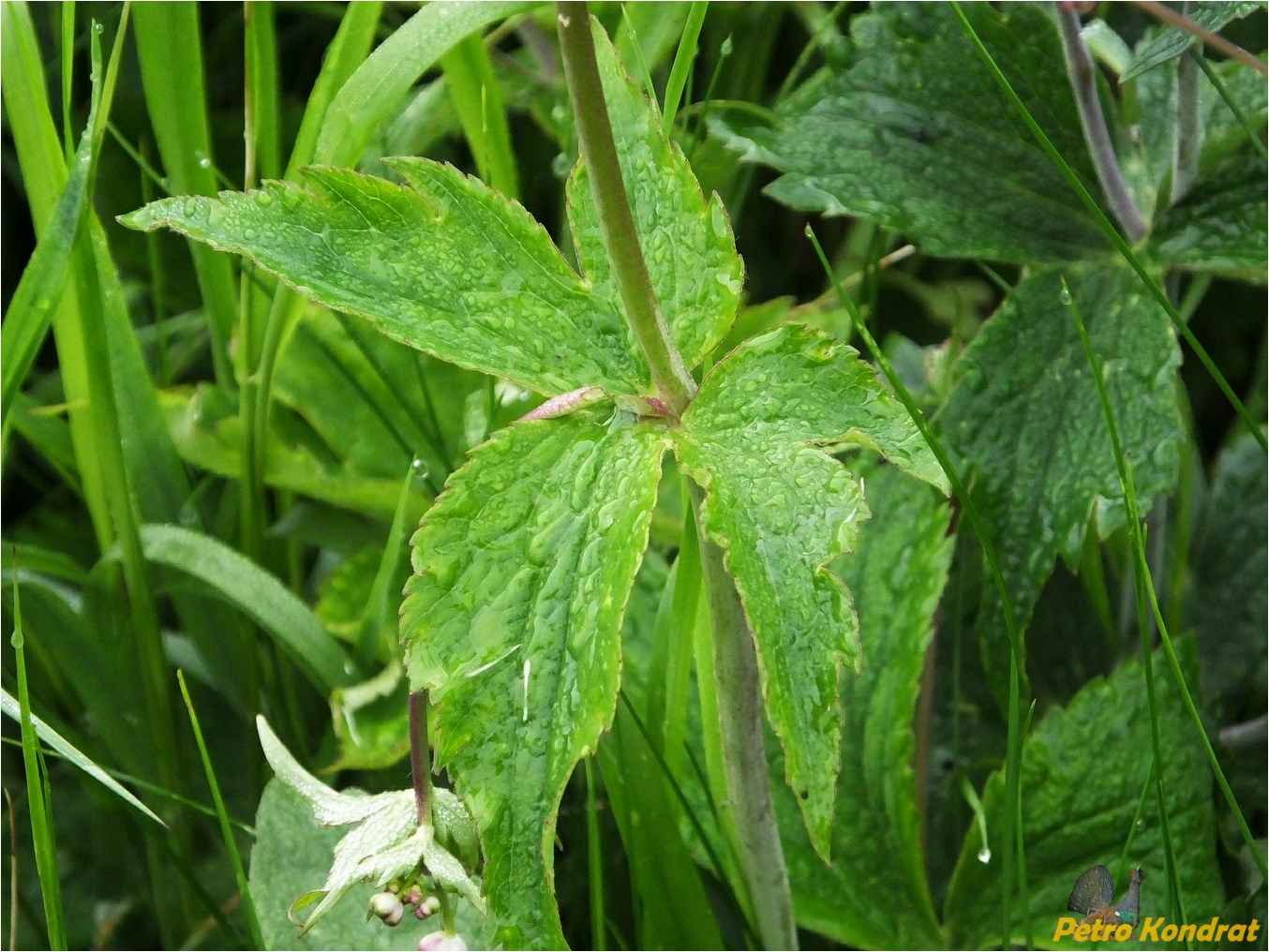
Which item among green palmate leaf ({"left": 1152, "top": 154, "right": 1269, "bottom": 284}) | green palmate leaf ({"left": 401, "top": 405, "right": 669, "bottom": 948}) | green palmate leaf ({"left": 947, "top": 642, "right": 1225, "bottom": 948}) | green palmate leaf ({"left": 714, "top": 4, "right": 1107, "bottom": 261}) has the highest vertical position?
green palmate leaf ({"left": 714, "top": 4, "right": 1107, "bottom": 261})

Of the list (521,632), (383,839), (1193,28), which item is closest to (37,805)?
(383,839)

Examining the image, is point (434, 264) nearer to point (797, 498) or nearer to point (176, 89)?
point (797, 498)

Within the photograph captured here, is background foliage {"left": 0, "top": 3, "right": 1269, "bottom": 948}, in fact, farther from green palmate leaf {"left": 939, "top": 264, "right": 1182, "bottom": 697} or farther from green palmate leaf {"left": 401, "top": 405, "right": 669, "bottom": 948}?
green palmate leaf {"left": 401, "top": 405, "right": 669, "bottom": 948}

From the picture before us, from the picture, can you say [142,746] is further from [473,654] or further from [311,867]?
[473,654]

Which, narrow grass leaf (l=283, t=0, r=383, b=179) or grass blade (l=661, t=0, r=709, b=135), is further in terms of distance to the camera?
narrow grass leaf (l=283, t=0, r=383, b=179)

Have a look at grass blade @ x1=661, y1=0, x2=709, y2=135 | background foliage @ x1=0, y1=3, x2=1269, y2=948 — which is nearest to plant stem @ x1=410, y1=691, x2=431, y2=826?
background foliage @ x1=0, y1=3, x2=1269, y2=948
